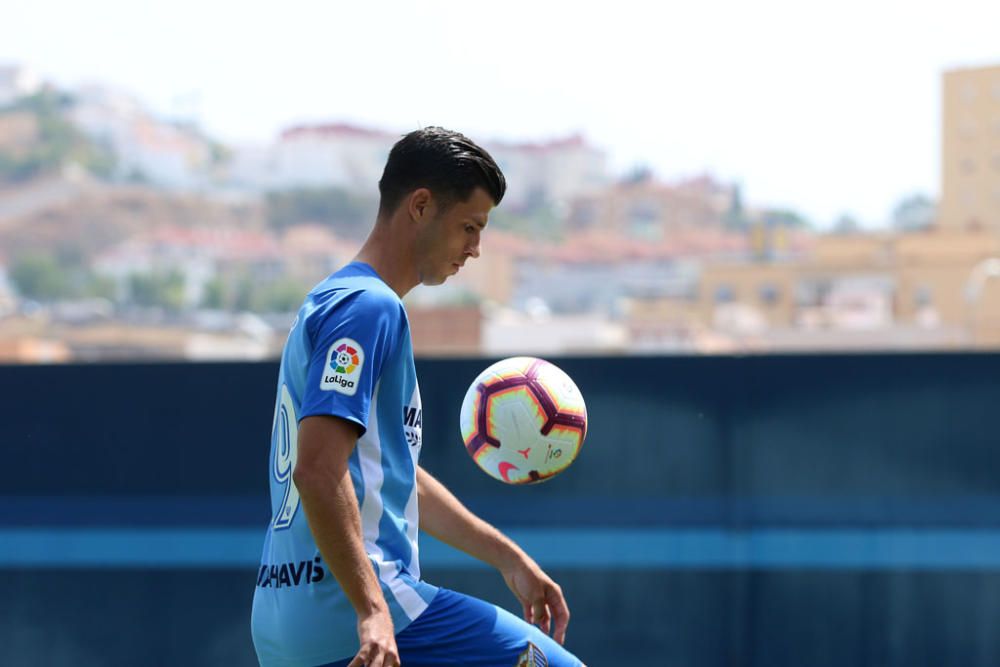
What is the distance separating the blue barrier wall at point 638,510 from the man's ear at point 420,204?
312 centimetres

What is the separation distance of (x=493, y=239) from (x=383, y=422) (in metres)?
88.7

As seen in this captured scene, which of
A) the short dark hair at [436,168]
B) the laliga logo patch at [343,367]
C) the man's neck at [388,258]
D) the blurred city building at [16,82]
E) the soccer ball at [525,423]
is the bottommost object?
the soccer ball at [525,423]

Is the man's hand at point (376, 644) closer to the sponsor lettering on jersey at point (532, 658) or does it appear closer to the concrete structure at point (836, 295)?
the sponsor lettering on jersey at point (532, 658)

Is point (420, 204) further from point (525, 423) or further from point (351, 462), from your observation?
point (525, 423)

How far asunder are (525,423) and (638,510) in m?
2.46

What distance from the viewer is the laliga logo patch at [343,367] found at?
3055 millimetres

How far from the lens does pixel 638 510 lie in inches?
253

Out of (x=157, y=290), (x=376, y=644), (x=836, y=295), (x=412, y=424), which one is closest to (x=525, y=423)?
(x=412, y=424)

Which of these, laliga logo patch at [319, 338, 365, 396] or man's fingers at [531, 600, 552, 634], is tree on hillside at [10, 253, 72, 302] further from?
laliga logo patch at [319, 338, 365, 396]

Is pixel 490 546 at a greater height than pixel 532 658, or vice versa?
pixel 490 546

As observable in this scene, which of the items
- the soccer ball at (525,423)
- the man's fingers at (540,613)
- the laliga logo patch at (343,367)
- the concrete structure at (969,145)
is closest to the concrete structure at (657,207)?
the concrete structure at (969,145)

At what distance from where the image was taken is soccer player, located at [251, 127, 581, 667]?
9.96ft

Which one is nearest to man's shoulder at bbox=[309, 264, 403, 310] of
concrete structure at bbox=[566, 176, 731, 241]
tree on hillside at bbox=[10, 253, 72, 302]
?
tree on hillside at bbox=[10, 253, 72, 302]

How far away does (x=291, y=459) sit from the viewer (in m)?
3.27
